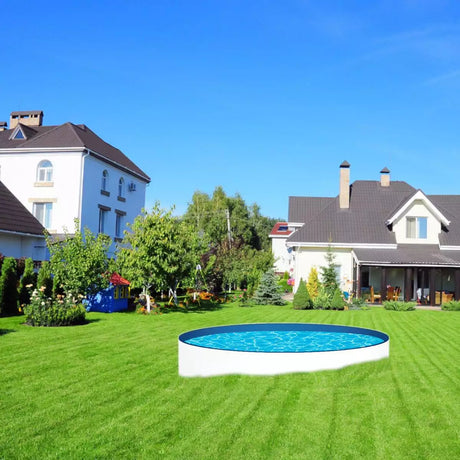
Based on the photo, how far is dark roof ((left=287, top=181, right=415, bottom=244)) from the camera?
34.2m

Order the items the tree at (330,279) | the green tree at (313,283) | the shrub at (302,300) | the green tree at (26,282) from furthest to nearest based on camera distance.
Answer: the green tree at (313,283) < the tree at (330,279) < the shrub at (302,300) < the green tree at (26,282)

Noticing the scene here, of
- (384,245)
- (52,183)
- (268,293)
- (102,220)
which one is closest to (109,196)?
(102,220)

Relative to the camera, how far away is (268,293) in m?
30.4

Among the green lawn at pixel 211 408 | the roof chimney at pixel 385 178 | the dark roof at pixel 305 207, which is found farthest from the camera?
the dark roof at pixel 305 207

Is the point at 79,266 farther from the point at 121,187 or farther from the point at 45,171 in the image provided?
the point at 121,187

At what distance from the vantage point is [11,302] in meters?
21.4

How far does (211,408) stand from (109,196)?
28.7 m

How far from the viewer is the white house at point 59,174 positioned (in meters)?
31.5

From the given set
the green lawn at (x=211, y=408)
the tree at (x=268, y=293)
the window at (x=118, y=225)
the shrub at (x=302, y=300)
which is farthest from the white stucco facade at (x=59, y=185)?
the green lawn at (x=211, y=408)

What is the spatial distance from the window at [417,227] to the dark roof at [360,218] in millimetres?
1191

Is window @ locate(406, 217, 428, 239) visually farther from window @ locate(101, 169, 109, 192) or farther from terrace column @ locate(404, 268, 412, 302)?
window @ locate(101, 169, 109, 192)

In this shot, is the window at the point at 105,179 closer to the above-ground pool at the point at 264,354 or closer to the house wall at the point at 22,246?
the house wall at the point at 22,246

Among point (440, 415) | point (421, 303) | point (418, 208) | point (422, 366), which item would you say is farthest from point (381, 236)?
point (440, 415)

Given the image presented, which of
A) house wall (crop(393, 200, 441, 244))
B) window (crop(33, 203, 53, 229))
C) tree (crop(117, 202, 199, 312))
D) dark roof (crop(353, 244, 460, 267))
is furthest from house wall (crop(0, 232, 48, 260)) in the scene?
house wall (crop(393, 200, 441, 244))
